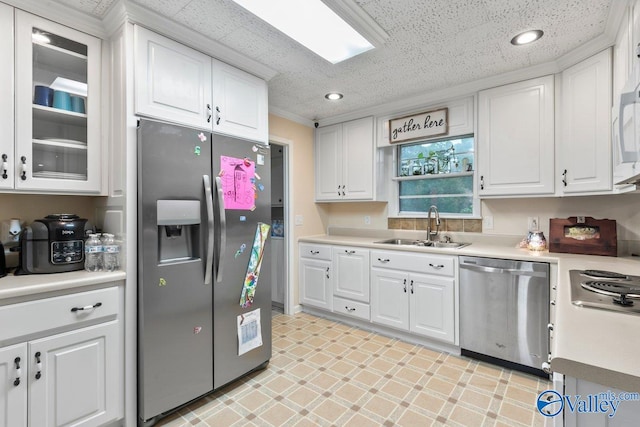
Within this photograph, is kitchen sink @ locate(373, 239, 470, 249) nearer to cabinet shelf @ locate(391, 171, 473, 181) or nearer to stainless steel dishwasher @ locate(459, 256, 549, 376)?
stainless steel dishwasher @ locate(459, 256, 549, 376)

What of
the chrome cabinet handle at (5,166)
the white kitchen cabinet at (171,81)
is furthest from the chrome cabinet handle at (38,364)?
the white kitchen cabinet at (171,81)

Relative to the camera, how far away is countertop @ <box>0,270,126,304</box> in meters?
1.38

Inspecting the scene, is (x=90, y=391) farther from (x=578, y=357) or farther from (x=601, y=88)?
(x=601, y=88)

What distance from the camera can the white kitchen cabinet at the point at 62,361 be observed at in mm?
1387

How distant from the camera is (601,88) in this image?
205 centimetres

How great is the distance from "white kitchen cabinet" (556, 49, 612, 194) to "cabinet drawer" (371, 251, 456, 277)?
104 cm

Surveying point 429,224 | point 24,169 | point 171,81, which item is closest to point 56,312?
point 24,169

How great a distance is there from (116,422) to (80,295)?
2.55 ft

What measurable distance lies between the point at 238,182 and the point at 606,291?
2033 mm

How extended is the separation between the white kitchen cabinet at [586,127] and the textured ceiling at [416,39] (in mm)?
215

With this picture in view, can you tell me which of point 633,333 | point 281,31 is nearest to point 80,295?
point 281,31

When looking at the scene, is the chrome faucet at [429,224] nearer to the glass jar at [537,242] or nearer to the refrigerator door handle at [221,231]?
the glass jar at [537,242]

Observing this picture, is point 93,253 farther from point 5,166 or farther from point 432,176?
point 432,176

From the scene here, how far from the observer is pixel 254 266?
225 centimetres
